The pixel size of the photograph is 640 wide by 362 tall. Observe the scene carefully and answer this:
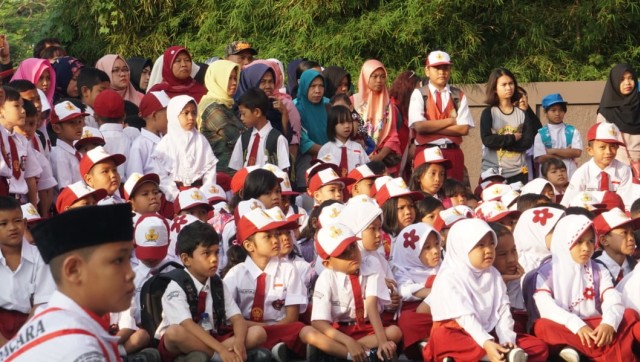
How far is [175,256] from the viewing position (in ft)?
24.1

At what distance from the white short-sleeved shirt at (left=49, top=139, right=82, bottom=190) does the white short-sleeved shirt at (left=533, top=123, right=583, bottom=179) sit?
4207 mm

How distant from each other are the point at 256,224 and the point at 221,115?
2.74 meters

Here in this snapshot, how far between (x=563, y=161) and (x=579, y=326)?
3983 mm

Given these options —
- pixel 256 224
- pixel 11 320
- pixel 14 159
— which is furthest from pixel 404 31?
pixel 11 320

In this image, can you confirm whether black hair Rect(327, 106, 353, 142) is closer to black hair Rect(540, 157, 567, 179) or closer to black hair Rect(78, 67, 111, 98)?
black hair Rect(540, 157, 567, 179)

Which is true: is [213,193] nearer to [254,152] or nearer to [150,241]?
[254,152]

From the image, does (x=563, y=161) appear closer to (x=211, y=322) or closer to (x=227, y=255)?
(x=227, y=255)

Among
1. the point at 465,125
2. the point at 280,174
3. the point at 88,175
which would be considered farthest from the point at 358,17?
the point at 88,175

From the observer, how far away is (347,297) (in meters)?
6.90

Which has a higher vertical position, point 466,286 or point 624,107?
point 624,107

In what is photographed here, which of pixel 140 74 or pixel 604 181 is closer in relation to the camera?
pixel 604 181

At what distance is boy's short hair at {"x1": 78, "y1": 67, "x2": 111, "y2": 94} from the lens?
373 inches

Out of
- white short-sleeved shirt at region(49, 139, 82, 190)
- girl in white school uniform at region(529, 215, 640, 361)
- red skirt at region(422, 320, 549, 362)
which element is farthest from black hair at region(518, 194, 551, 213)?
white short-sleeved shirt at region(49, 139, 82, 190)

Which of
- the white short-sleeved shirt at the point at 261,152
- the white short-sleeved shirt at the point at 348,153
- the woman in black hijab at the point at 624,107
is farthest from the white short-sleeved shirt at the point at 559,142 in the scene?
the white short-sleeved shirt at the point at 261,152
